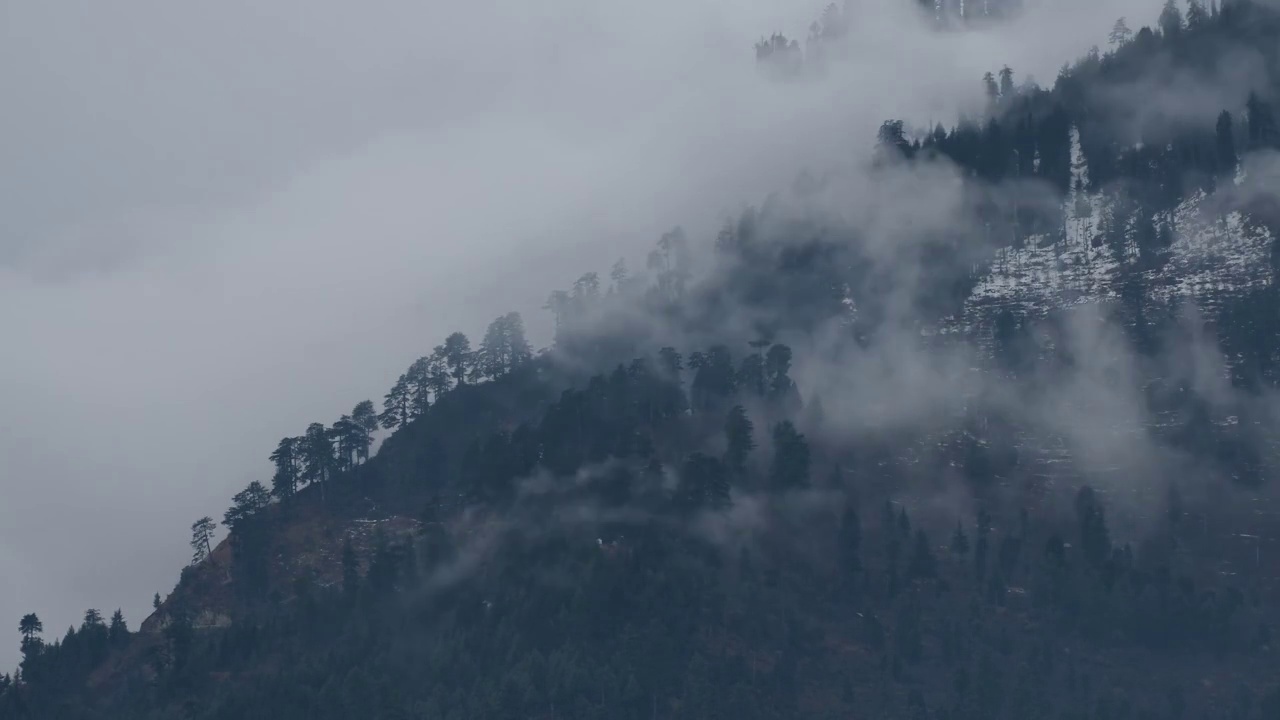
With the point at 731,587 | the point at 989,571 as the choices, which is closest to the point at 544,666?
the point at 731,587

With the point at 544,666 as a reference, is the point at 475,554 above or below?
above

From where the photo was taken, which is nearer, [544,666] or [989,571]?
[544,666]

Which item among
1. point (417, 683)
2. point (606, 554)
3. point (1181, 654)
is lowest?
point (1181, 654)

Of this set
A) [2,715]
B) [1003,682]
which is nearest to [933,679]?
[1003,682]

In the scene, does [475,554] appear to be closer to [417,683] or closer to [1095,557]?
[417,683]

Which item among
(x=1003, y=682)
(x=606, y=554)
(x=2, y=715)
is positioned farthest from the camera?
(x=606, y=554)

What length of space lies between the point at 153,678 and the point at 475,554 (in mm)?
44779

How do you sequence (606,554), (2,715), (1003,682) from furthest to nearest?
(606,554) < (2,715) < (1003,682)

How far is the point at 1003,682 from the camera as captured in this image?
167 m

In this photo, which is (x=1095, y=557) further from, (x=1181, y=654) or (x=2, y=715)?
(x=2, y=715)

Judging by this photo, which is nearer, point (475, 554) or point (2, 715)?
point (2, 715)

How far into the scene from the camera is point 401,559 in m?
196

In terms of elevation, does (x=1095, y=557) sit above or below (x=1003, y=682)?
above

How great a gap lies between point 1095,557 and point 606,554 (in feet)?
211
